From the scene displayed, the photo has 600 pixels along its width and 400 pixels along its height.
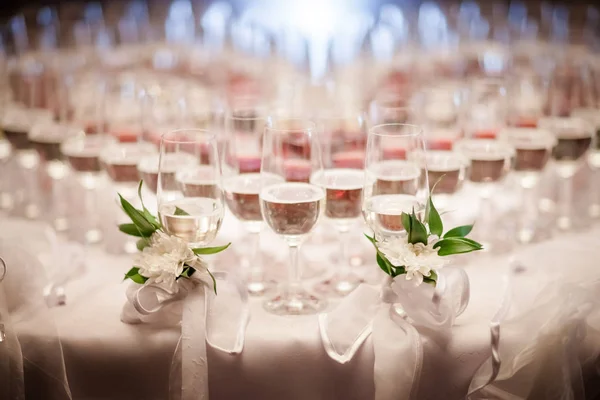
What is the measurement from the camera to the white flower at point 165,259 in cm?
147

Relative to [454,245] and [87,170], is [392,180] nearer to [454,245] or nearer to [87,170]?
[454,245]

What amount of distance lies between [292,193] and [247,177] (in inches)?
7.5

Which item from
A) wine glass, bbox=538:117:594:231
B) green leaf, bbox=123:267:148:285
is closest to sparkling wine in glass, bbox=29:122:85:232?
green leaf, bbox=123:267:148:285

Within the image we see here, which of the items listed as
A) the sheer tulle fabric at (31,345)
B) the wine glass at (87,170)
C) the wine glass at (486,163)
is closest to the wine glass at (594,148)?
the wine glass at (486,163)

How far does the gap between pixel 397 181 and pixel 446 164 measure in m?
0.32

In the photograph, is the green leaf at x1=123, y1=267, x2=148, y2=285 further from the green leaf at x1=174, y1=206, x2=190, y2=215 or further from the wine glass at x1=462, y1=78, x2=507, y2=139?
the wine glass at x1=462, y1=78, x2=507, y2=139

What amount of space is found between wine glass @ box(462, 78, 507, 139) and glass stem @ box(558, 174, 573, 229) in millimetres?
319

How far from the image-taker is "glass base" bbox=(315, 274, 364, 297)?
67.0 inches

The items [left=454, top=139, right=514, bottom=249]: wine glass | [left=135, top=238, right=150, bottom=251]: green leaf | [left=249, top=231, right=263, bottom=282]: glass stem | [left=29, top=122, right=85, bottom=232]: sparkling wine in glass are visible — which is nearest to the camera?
[left=135, top=238, right=150, bottom=251]: green leaf

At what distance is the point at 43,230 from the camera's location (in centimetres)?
180

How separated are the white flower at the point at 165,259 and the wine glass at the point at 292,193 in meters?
0.18

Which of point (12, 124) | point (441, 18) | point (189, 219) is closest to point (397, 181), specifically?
point (189, 219)

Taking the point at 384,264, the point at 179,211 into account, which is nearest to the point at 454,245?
the point at 384,264

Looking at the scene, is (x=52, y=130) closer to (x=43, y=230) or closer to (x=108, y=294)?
(x=43, y=230)
